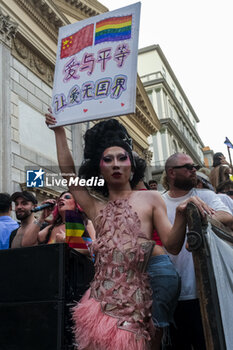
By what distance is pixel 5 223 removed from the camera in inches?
167

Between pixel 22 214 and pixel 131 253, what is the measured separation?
8.34 ft

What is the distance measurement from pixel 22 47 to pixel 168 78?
3411cm

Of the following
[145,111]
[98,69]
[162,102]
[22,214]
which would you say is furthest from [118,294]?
[162,102]

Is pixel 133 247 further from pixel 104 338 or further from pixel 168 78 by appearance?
pixel 168 78

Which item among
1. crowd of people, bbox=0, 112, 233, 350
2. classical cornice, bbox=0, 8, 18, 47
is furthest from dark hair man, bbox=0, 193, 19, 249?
→ classical cornice, bbox=0, 8, 18, 47

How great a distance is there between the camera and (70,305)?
76.0 inches

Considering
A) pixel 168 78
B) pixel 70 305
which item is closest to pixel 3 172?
pixel 70 305

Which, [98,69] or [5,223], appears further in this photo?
[5,223]

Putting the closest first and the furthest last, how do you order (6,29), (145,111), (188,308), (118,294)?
(118,294) < (188,308) < (6,29) < (145,111)

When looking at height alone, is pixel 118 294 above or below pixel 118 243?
below

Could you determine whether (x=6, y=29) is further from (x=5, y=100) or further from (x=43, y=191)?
(x=43, y=191)

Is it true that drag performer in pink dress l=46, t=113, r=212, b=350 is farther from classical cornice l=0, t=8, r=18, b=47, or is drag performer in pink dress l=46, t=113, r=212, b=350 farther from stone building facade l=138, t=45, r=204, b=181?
stone building facade l=138, t=45, r=204, b=181

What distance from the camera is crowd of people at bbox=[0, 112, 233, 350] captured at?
1623 mm

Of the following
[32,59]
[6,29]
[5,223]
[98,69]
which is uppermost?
[6,29]
